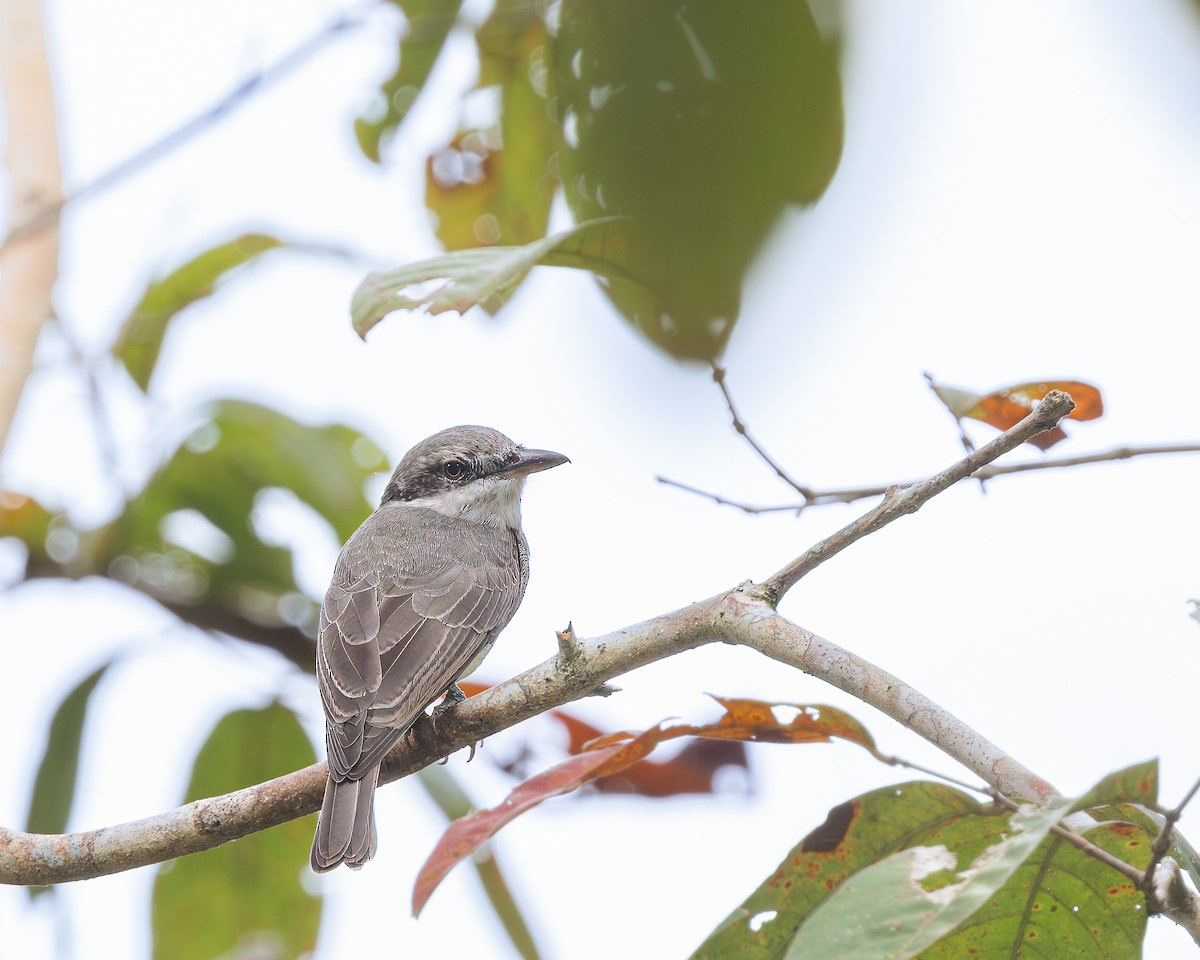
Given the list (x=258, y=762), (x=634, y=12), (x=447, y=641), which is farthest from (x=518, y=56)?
(x=634, y=12)

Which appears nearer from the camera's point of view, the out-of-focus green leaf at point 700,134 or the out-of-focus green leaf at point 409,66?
the out-of-focus green leaf at point 700,134

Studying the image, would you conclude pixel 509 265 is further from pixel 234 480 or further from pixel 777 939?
pixel 234 480

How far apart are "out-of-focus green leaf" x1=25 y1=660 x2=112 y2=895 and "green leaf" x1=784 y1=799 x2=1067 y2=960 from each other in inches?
143

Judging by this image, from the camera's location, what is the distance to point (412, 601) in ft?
14.1

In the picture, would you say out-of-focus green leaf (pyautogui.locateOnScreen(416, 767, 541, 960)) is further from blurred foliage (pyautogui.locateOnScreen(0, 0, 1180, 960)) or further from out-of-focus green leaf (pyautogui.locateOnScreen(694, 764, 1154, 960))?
out-of-focus green leaf (pyautogui.locateOnScreen(694, 764, 1154, 960))

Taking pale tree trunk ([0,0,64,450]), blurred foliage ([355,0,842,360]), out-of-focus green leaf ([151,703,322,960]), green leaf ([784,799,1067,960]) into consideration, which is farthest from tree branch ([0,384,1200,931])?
pale tree trunk ([0,0,64,450])

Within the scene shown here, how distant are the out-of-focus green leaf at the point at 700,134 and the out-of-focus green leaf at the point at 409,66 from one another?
5.82 feet

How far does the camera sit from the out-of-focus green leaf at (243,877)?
5043 millimetres

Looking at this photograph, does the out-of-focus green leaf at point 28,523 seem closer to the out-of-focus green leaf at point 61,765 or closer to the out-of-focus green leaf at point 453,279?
the out-of-focus green leaf at point 61,765

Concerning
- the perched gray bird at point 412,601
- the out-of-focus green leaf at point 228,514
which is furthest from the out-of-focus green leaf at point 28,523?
the perched gray bird at point 412,601

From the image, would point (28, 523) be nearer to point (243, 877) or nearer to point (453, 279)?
point (243, 877)

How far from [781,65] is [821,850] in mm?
1843

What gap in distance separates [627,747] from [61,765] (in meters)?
3.14

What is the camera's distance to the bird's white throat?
17.4ft
